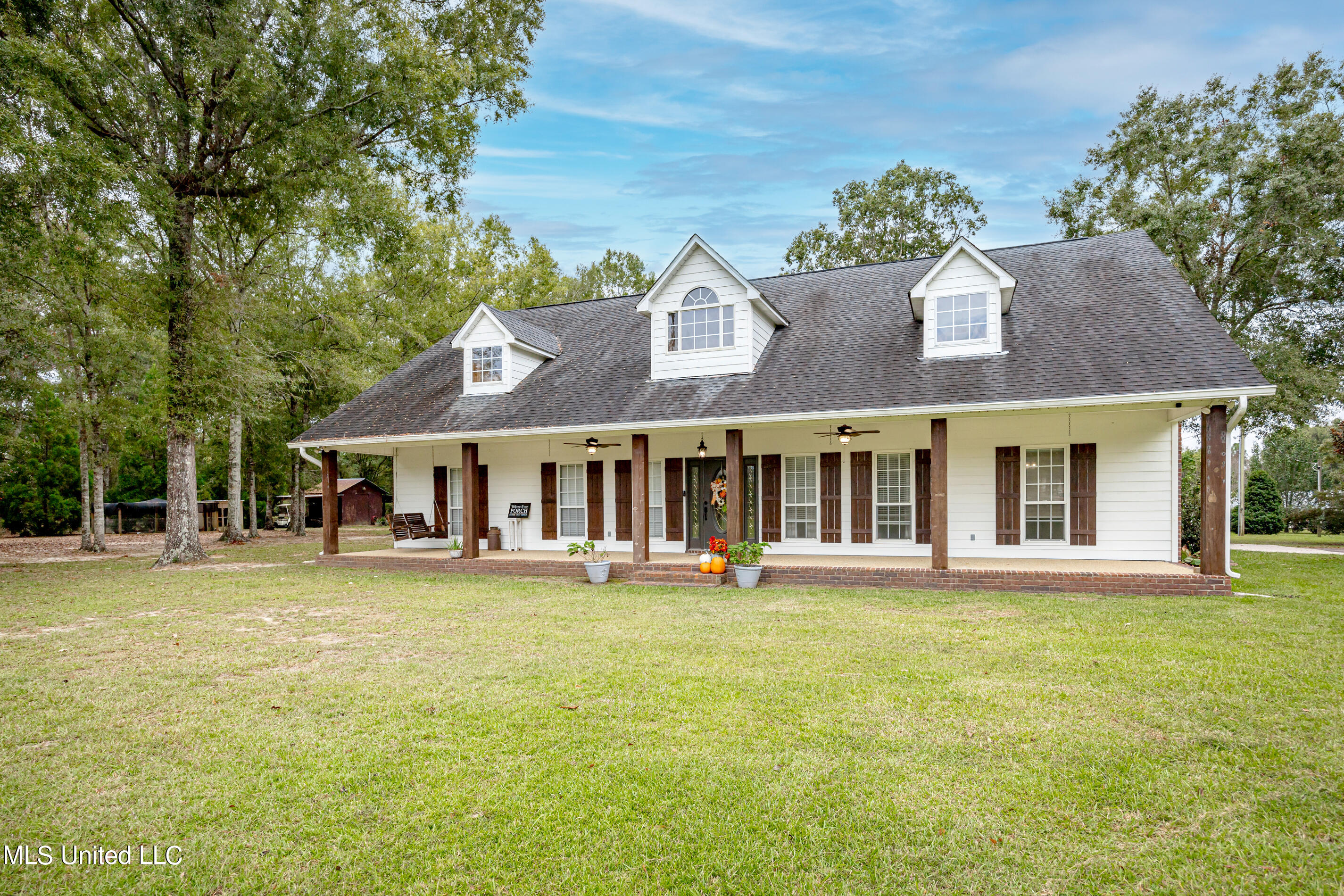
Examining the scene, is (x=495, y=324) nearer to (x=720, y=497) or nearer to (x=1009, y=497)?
A: (x=720, y=497)

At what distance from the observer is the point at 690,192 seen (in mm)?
31594

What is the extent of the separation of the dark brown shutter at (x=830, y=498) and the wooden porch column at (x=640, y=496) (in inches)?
143

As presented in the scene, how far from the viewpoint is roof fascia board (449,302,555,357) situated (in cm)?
1510

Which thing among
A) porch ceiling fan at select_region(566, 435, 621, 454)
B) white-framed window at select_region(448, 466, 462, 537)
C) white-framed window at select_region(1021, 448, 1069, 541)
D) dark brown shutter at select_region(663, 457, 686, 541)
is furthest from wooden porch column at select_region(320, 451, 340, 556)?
white-framed window at select_region(1021, 448, 1069, 541)

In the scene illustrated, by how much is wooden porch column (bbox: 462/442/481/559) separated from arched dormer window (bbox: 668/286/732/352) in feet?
15.8

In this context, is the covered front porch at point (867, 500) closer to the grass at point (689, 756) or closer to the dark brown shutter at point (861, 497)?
the dark brown shutter at point (861, 497)

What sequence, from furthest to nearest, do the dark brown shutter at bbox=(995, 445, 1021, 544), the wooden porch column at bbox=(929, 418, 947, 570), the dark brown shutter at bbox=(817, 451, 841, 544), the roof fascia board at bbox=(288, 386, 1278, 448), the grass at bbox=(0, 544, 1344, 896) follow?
1. the dark brown shutter at bbox=(817, 451, 841, 544)
2. the dark brown shutter at bbox=(995, 445, 1021, 544)
3. the wooden porch column at bbox=(929, 418, 947, 570)
4. the roof fascia board at bbox=(288, 386, 1278, 448)
5. the grass at bbox=(0, 544, 1344, 896)

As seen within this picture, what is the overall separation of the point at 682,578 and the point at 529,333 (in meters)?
7.62

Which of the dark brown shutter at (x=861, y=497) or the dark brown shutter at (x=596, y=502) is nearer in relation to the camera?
the dark brown shutter at (x=861, y=497)

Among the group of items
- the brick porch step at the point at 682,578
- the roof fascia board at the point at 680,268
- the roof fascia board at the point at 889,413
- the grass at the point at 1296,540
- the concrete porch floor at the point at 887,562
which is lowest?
the grass at the point at 1296,540

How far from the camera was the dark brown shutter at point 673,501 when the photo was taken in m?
14.2

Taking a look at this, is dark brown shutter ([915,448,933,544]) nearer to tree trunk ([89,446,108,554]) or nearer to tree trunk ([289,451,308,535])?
tree trunk ([89,446,108,554])

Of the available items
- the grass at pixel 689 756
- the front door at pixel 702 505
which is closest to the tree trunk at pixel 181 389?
the grass at pixel 689 756

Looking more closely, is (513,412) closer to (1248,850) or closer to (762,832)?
(762,832)
